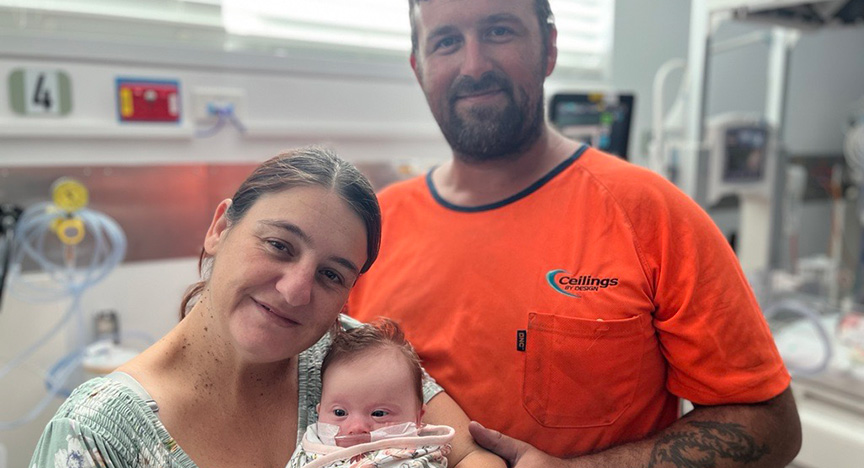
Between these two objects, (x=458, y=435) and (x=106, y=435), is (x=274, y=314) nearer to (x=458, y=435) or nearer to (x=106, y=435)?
(x=106, y=435)

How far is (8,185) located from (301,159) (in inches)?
55.5

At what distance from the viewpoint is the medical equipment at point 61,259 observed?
79.2 inches

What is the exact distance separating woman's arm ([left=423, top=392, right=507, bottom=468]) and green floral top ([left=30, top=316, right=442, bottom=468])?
434mm

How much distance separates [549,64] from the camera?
1.38 m

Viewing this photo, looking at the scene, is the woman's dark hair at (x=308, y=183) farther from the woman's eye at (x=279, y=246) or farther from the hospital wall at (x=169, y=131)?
the hospital wall at (x=169, y=131)

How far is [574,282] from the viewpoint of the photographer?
1.24m

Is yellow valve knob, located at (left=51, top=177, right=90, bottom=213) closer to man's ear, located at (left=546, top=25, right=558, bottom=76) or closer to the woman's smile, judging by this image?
the woman's smile

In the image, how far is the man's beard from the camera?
1.31m

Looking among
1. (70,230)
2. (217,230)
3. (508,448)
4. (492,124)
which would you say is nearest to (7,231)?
(70,230)

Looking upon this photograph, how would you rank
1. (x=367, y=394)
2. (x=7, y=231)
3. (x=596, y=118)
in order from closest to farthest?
(x=367, y=394) < (x=7, y=231) < (x=596, y=118)

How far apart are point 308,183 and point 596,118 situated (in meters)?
2.16

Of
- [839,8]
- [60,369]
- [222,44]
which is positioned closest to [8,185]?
[60,369]

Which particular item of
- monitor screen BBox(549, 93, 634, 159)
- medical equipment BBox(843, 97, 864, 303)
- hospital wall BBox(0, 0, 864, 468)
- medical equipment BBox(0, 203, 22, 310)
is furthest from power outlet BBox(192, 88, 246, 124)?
medical equipment BBox(843, 97, 864, 303)

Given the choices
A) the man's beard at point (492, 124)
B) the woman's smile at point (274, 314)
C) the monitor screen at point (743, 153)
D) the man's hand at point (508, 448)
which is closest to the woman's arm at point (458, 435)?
the man's hand at point (508, 448)
